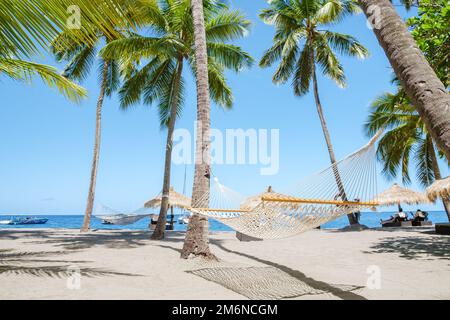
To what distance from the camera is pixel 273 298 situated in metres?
2.61

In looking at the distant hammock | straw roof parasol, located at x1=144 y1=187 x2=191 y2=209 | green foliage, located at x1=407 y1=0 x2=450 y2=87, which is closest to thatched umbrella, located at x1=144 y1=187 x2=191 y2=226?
straw roof parasol, located at x1=144 y1=187 x2=191 y2=209

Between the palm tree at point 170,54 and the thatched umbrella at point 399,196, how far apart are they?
18.3 ft

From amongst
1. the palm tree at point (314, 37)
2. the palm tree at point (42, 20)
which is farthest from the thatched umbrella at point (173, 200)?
the palm tree at point (42, 20)

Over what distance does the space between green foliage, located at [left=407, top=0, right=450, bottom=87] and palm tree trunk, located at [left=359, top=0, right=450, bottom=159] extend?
2655 mm

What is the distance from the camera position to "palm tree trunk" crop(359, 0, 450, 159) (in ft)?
3.98

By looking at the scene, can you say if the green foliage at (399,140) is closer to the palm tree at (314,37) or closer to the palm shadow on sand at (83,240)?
the palm tree at (314,37)

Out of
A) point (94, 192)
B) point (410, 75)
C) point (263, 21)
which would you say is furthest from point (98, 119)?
point (410, 75)

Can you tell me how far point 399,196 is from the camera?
1025 cm

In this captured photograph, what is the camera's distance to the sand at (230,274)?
2.75 metres

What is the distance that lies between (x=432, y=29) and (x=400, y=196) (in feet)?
25.4
